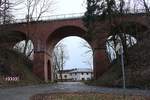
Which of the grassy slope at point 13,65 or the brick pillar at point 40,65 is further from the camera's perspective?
the brick pillar at point 40,65

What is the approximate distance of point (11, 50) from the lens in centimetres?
5478

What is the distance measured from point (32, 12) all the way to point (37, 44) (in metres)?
5.63

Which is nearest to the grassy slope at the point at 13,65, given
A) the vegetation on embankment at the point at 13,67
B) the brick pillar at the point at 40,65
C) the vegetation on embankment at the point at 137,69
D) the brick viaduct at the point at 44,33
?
the vegetation on embankment at the point at 13,67

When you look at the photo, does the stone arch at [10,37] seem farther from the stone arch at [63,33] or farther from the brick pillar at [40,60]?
the stone arch at [63,33]

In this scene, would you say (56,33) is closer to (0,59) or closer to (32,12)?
(32,12)

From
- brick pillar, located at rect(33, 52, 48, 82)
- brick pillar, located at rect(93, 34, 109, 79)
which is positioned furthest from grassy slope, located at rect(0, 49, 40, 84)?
brick pillar, located at rect(93, 34, 109, 79)

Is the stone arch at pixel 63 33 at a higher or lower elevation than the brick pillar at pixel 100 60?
higher

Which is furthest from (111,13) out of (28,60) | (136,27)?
(28,60)

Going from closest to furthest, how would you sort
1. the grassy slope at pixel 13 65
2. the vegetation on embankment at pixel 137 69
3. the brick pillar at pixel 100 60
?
the vegetation on embankment at pixel 137 69
the grassy slope at pixel 13 65
the brick pillar at pixel 100 60

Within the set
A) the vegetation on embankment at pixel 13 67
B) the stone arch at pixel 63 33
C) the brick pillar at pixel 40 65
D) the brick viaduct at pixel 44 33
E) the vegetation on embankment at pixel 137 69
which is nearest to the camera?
the vegetation on embankment at pixel 137 69

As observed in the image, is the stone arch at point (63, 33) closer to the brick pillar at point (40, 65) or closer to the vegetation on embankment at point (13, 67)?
the brick pillar at point (40, 65)

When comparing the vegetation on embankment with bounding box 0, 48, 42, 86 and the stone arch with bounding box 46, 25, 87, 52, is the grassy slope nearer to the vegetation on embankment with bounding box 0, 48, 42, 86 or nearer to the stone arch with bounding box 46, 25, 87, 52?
the vegetation on embankment with bounding box 0, 48, 42, 86

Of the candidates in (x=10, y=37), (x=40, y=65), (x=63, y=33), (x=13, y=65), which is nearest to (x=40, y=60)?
(x=40, y=65)

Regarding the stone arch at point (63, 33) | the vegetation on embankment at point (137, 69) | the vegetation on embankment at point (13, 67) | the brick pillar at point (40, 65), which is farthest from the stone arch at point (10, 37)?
the vegetation on embankment at point (137, 69)
